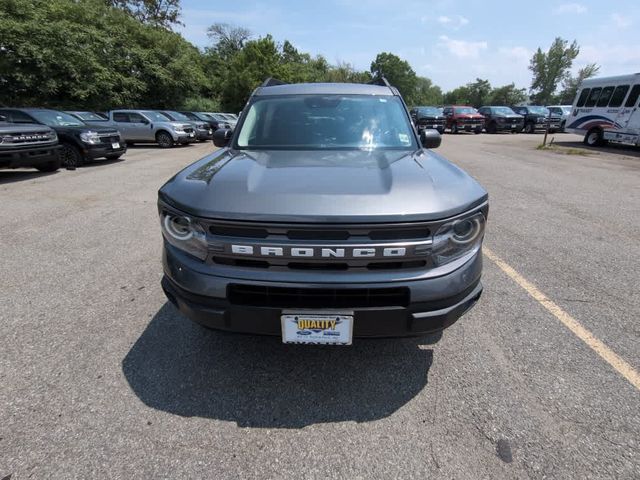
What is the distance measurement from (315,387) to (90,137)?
11.1 metres

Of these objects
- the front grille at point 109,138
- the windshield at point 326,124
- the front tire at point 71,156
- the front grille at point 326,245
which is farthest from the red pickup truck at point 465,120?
the front grille at point 326,245

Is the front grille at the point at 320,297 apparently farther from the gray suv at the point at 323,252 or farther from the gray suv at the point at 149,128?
the gray suv at the point at 149,128

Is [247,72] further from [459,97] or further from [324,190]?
[459,97]

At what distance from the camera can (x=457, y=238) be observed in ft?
6.72

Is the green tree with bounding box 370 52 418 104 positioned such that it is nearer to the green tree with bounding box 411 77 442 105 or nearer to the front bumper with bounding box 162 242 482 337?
the green tree with bounding box 411 77 442 105

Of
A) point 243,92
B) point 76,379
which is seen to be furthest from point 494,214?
point 243,92

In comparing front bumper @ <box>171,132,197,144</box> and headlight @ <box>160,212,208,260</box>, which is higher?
headlight @ <box>160,212,208,260</box>

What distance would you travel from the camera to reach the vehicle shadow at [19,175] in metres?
8.91

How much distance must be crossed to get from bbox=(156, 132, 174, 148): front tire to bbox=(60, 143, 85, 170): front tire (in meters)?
6.28

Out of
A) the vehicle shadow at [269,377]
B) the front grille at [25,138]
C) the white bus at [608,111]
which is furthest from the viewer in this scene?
the white bus at [608,111]

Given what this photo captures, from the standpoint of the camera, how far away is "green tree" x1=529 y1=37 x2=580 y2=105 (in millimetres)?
79062

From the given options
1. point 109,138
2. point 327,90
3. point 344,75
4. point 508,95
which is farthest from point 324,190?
point 508,95

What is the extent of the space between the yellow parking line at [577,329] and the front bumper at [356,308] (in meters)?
1.31

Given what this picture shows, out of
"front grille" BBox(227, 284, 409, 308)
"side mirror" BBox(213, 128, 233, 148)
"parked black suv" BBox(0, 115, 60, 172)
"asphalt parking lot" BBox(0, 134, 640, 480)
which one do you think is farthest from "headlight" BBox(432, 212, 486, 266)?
"parked black suv" BBox(0, 115, 60, 172)
